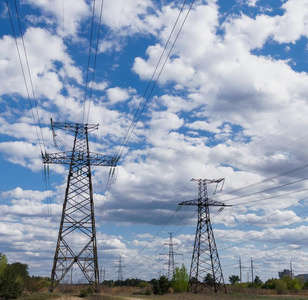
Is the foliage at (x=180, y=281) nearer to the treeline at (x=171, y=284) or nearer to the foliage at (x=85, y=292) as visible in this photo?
the treeline at (x=171, y=284)

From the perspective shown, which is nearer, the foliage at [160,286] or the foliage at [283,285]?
the foliage at [160,286]

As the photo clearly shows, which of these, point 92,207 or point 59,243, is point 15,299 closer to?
point 59,243

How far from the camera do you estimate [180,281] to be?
7294 centimetres

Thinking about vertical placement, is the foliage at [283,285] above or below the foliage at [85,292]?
below

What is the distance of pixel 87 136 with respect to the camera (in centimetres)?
4481

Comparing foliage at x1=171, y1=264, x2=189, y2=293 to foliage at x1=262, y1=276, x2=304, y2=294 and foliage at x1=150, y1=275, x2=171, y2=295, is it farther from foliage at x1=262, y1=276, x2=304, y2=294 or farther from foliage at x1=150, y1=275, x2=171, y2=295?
foliage at x1=262, y1=276, x2=304, y2=294

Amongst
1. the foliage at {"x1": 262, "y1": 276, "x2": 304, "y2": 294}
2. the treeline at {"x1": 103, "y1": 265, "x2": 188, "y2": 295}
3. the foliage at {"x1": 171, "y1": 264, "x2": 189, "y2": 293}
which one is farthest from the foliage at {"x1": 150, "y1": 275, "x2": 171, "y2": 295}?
the foliage at {"x1": 262, "y1": 276, "x2": 304, "y2": 294}

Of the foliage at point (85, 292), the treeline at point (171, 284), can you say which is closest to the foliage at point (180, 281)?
the treeline at point (171, 284)

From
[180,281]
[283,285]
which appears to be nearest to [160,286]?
[180,281]

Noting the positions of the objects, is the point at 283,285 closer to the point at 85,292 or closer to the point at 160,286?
the point at 160,286

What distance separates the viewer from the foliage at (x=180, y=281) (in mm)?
71613

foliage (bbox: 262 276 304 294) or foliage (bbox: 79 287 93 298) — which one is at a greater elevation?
foliage (bbox: 79 287 93 298)

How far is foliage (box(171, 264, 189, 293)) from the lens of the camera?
235 ft

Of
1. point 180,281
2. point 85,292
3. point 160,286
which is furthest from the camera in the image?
point 180,281
